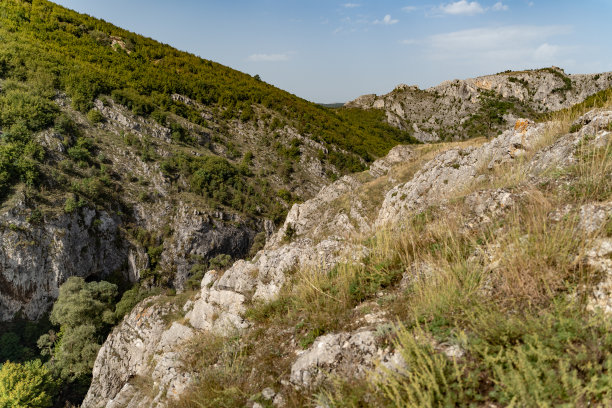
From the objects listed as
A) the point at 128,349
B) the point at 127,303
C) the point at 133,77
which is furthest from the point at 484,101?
the point at 128,349

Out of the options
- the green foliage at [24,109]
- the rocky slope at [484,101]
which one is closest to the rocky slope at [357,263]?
the green foliage at [24,109]

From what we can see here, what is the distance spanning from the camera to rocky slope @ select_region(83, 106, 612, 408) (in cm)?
303

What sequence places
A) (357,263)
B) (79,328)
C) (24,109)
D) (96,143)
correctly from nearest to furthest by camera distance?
(357,263)
(79,328)
(24,109)
(96,143)

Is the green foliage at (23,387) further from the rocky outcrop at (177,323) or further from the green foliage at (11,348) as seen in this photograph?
the green foliage at (11,348)

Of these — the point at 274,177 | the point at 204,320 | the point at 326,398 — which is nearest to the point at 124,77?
the point at 274,177

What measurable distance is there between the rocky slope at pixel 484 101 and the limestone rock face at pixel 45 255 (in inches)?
2587

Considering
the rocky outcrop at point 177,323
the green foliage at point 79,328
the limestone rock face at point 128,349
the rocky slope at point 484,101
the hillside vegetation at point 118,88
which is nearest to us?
the rocky outcrop at point 177,323

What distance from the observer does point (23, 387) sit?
589 inches

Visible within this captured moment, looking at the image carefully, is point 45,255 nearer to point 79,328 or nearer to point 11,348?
point 11,348

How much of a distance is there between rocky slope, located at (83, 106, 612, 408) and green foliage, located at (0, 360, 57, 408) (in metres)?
3.81

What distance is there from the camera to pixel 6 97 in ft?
98.5

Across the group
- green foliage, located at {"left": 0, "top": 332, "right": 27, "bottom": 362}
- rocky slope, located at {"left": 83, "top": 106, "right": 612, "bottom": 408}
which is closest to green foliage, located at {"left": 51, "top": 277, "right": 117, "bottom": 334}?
green foliage, located at {"left": 0, "top": 332, "right": 27, "bottom": 362}

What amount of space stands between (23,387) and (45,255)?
12.3 m

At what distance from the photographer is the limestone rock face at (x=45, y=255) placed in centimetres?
2239
